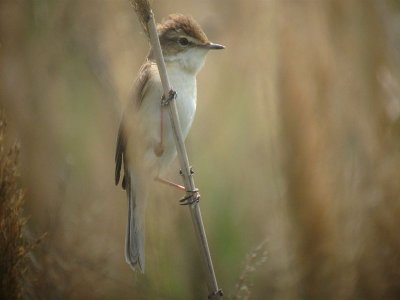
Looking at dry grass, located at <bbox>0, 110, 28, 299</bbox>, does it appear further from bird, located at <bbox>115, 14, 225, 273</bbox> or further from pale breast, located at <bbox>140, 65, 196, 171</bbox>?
pale breast, located at <bbox>140, 65, 196, 171</bbox>

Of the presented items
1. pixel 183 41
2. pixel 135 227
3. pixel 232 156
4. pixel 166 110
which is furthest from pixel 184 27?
pixel 232 156

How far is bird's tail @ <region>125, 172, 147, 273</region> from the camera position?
2.95 metres

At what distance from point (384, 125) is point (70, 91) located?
1674mm

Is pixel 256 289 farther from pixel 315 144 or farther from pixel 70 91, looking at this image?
pixel 70 91

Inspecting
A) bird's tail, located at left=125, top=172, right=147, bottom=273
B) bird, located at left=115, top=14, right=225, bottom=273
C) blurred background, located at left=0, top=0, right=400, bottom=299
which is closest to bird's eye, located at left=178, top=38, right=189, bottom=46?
bird, located at left=115, top=14, right=225, bottom=273

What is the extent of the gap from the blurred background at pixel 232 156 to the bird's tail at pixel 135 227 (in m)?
0.09

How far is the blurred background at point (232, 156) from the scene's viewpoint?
10.1 ft

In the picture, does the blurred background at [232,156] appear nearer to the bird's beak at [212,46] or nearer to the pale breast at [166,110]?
the pale breast at [166,110]

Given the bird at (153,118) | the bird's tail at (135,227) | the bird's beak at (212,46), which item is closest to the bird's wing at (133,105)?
the bird at (153,118)

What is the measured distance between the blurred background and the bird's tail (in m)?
0.09

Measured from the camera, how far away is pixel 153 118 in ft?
10.2

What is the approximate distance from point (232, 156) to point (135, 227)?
1.24m

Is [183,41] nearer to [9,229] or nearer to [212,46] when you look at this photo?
[212,46]

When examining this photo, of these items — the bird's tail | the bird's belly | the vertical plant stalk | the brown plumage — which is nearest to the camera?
the vertical plant stalk
